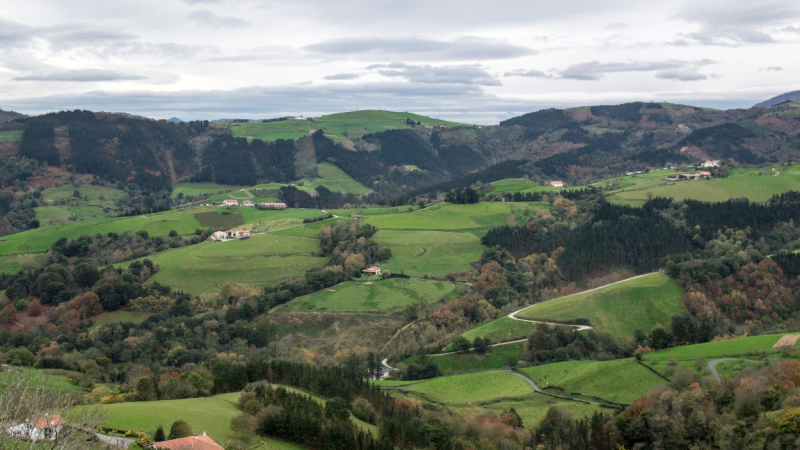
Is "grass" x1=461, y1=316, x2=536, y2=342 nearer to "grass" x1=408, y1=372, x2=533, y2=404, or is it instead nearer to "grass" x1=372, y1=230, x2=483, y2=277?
"grass" x1=408, y1=372, x2=533, y2=404

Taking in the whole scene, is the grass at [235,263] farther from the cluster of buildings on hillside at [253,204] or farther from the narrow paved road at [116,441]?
the narrow paved road at [116,441]

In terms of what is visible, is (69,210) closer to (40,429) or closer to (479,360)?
(479,360)

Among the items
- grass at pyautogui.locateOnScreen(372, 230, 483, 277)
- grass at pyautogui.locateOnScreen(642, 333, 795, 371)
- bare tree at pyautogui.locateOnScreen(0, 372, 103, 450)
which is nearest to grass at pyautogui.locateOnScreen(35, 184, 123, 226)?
grass at pyautogui.locateOnScreen(372, 230, 483, 277)

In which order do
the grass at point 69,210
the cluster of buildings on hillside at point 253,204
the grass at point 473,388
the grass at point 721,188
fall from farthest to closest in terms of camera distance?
the cluster of buildings on hillside at point 253,204
the grass at point 69,210
the grass at point 721,188
the grass at point 473,388

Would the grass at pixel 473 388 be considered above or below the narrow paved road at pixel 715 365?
below

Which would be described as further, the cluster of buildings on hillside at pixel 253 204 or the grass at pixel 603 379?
the cluster of buildings on hillside at pixel 253 204

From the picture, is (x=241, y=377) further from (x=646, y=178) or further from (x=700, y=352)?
(x=646, y=178)

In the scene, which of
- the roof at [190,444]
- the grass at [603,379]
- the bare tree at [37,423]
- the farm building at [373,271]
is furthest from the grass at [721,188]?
the bare tree at [37,423]

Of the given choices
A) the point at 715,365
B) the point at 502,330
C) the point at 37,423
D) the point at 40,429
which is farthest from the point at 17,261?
the point at 715,365
